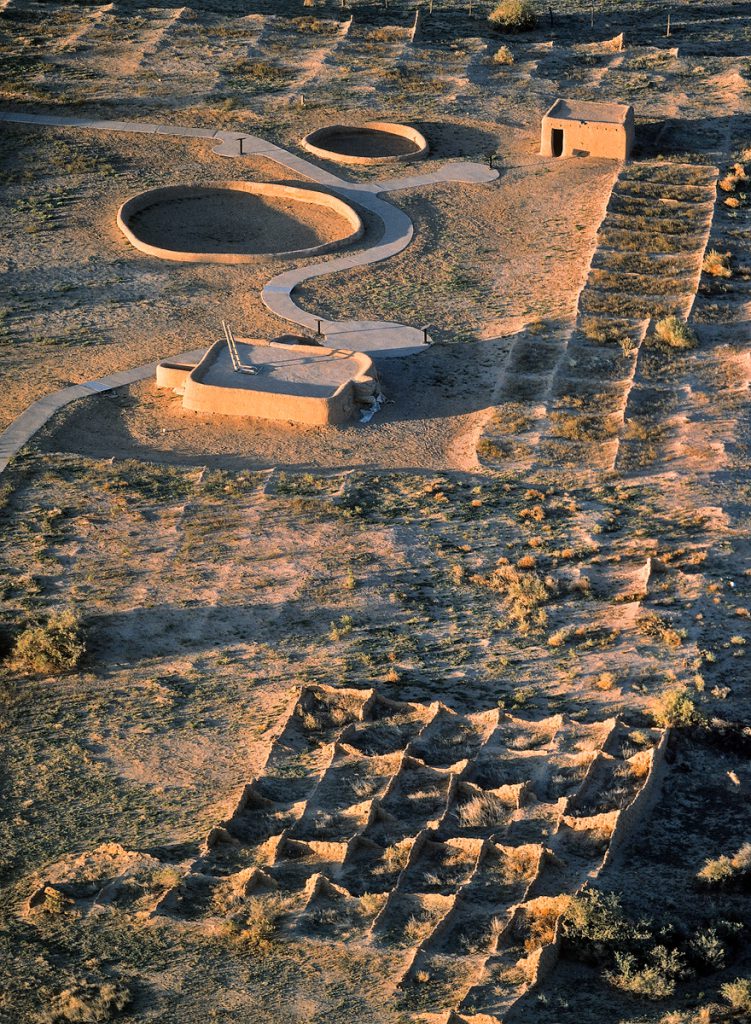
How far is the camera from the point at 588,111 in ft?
164

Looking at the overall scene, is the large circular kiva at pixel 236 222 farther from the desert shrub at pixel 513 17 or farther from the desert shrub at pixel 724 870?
the desert shrub at pixel 724 870

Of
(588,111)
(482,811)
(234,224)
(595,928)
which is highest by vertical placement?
(588,111)

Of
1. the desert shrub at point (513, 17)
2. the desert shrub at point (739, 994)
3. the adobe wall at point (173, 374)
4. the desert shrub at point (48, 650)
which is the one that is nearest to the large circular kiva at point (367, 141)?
the desert shrub at point (513, 17)

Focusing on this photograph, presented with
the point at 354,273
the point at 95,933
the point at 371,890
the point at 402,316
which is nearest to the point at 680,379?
the point at 402,316

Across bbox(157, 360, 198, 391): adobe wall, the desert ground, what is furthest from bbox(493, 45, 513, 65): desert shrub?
bbox(157, 360, 198, 391): adobe wall

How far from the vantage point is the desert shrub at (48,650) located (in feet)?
94.4

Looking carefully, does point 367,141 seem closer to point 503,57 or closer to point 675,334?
point 503,57

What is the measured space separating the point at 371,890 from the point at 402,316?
19.8 metres

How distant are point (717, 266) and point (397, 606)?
16147 mm

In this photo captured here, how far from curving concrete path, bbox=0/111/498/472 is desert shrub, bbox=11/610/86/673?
6624 millimetres

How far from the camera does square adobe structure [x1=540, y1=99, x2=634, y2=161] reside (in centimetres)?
4844

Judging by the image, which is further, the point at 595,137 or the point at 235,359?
the point at 595,137

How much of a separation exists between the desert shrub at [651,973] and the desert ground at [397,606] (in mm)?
49

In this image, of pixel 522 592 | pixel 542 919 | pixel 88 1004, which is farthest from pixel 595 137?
pixel 88 1004
